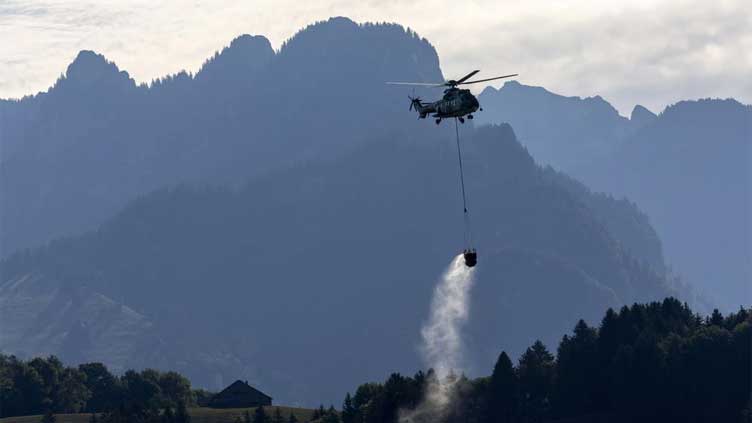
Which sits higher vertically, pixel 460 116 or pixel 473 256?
pixel 460 116

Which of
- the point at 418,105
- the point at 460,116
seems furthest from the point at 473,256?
the point at 418,105

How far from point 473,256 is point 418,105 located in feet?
108

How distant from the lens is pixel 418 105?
179m

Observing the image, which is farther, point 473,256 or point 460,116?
point 460,116

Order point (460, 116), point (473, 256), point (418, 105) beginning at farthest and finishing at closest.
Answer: point (418, 105), point (460, 116), point (473, 256)

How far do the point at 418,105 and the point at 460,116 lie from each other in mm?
17269

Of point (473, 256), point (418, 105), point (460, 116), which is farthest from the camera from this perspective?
point (418, 105)

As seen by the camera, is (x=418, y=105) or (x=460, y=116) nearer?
(x=460, y=116)

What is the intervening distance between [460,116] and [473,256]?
17838 millimetres

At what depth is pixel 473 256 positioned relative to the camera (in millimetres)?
150375

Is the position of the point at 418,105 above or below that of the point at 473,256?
above

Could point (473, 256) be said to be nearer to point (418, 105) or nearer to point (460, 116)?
point (460, 116)

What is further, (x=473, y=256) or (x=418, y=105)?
(x=418, y=105)
